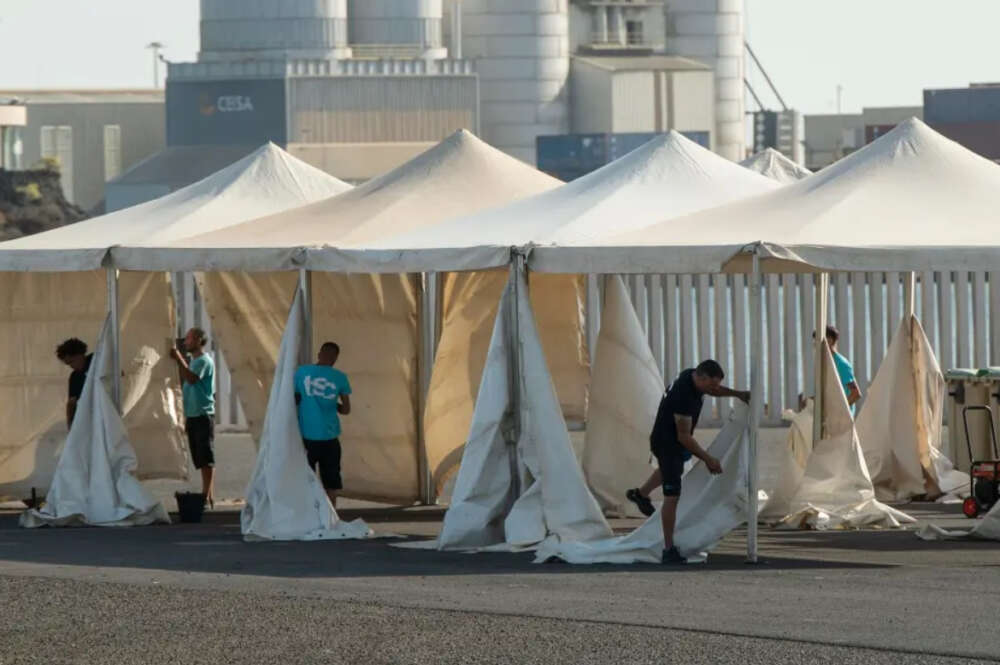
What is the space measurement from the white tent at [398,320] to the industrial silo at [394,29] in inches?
3903

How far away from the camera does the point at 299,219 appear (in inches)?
721

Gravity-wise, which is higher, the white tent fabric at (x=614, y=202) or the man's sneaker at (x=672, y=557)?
the white tent fabric at (x=614, y=202)

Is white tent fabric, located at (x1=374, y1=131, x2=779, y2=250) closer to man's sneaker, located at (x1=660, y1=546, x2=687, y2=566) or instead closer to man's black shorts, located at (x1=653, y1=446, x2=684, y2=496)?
man's black shorts, located at (x1=653, y1=446, x2=684, y2=496)

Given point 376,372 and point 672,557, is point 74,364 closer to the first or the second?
point 376,372

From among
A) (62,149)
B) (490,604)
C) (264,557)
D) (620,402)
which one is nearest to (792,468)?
(620,402)

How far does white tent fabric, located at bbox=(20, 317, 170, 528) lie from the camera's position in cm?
1780

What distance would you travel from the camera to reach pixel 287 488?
1669cm

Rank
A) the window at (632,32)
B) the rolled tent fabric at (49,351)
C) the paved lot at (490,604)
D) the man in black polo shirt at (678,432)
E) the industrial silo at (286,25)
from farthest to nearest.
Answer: the window at (632,32)
the industrial silo at (286,25)
the rolled tent fabric at (49,351)
the man in black polo shirt at (678,432)
the paved lot at (490,604)

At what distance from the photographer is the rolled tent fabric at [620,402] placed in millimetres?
17984

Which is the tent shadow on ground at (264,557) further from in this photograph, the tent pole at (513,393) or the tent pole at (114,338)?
the tent pole at (114,338)

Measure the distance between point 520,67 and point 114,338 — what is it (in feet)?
345

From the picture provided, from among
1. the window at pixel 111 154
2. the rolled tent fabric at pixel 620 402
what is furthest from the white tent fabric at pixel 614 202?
the window at pixel 111 154

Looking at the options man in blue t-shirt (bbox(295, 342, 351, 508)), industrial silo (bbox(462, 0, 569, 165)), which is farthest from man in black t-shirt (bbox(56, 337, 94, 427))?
industrial silo (bbox(462, 0, 569, 165))

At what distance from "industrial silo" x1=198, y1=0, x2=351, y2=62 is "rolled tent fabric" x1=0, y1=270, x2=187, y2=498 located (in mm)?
98294
